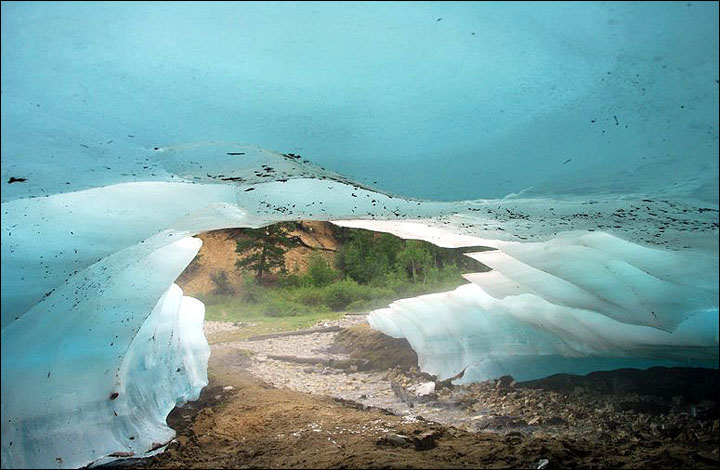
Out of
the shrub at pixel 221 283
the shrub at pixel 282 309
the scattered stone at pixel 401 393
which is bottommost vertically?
the shrub at pixel 282 309

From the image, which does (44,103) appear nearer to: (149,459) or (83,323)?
(83,323)

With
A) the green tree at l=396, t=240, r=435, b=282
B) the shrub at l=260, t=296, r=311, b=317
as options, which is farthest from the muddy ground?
the green tree at l=396, t=240, r=435, b=282


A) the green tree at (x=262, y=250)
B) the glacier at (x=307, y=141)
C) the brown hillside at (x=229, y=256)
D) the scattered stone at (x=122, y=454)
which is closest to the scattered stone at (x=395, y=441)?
the glacier at (x=307, y=141)

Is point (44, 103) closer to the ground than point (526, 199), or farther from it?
farther from it

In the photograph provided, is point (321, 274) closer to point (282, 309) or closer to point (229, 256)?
point (282, 309)

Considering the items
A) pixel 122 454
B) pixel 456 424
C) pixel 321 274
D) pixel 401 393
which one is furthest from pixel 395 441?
pixel 321 274

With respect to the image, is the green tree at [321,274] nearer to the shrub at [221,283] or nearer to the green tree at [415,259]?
the green tree at [415,259]

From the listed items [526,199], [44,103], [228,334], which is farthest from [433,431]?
[228,334]
